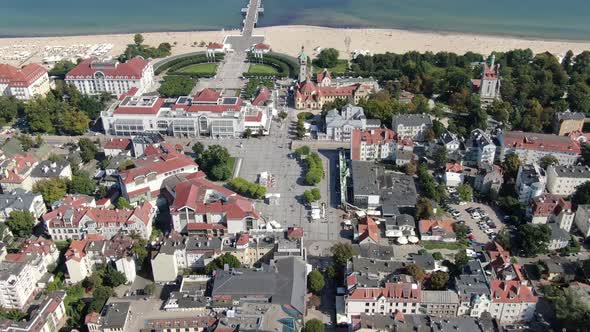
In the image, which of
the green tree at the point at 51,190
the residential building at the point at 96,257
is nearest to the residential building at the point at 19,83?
the green tree at the point at 51,190

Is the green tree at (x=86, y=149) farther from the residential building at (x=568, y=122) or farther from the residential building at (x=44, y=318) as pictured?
the residential building at (x=568, y=122)

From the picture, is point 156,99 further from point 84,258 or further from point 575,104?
point 575,104

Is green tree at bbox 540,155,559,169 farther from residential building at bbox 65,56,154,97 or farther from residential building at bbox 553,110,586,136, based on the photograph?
residential building at bbox 65,56,154,97

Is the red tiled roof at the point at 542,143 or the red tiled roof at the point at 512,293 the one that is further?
the red tiled roof at the point at 542,143

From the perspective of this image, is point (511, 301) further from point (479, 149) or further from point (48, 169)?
point (48, 169)

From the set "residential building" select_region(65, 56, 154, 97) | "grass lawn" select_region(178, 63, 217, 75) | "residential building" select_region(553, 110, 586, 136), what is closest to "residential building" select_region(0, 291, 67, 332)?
"residential building" select_region(65, 56, 154, 97)

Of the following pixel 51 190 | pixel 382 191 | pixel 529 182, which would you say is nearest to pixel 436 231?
pixel 382 191
